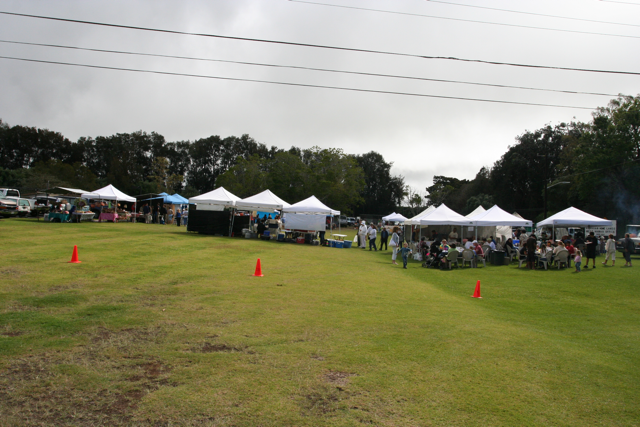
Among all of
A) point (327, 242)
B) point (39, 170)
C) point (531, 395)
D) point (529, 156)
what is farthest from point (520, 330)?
point (39, 170)

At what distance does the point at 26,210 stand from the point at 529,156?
6034cm

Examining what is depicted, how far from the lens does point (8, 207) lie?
2948 cm

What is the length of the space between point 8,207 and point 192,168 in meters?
65.7

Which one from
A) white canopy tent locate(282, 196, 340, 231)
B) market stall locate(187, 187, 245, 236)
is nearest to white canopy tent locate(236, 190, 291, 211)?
market stall locate(187, 187, 245, 236)

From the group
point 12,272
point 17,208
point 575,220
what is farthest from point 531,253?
point 17,208

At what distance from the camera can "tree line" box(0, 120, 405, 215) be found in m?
60.3

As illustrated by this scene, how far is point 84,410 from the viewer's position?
4.12 m

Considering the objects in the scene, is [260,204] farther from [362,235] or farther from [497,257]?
[497,257]

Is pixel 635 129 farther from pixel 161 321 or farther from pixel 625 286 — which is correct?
pixel 161 321

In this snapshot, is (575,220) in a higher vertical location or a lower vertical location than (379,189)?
lower

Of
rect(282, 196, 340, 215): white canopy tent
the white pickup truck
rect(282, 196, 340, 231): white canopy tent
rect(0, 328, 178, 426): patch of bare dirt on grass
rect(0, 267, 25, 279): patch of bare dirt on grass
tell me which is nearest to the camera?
rect(0, 328, 178, 426): patch of bare dirt on grass

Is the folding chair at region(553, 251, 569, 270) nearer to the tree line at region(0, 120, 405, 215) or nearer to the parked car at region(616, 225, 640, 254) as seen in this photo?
the parked car at region(616, 225, 640, 254)

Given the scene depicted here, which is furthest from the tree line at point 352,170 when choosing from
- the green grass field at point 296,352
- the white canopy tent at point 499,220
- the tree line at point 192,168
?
the green grass field at point 296,352

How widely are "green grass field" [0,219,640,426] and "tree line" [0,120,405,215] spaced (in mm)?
49035
